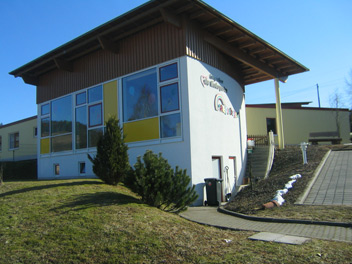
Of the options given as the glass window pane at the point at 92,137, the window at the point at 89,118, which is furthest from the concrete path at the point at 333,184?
the glass window pane at the point at 92,137

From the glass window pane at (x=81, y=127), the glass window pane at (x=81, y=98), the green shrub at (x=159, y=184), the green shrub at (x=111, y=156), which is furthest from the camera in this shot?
the glass window pane at (x=81, y=98)

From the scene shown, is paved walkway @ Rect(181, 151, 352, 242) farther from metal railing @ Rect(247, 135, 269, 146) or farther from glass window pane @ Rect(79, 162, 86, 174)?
glass window pane @ Rect(79, 162, 86, 174)

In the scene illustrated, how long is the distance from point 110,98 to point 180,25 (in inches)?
202

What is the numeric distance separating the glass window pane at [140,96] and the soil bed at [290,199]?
17.2ft

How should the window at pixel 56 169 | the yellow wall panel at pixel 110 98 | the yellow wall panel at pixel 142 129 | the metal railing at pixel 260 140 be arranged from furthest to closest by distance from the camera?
the metal railing at pixel 260 140, the window at pixel 56 169, the yellow wall panel at pixel 110 98, the yellow wall panel at pixel 142 129

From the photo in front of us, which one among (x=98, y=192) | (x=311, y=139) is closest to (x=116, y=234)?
(x=98, y=192)

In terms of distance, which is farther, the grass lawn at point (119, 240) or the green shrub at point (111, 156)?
the green shrub at point (111, 156)

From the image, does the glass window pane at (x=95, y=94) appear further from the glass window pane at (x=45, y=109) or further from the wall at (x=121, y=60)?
the glass window pane at (x=45, y=109)

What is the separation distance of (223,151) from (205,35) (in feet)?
17.3

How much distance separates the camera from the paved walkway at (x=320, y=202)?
7.00 m

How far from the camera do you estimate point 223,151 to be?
15.1 meters

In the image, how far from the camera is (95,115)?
16.8 metres

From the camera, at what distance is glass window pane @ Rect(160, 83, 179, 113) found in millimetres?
13383

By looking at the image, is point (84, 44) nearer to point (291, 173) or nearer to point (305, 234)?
point (291, 173)
